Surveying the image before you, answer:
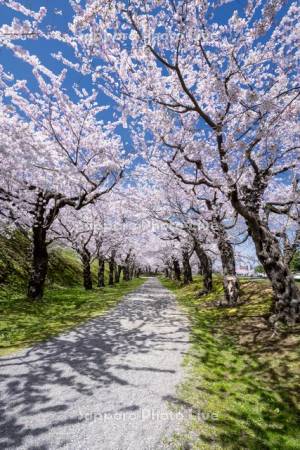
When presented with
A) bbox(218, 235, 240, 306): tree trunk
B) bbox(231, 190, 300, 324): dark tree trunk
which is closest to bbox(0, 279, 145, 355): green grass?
bbox(218, 235, 240, 306): tree trunk

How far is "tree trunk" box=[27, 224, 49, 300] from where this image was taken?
16062 mm

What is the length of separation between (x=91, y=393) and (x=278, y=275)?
8201 mm

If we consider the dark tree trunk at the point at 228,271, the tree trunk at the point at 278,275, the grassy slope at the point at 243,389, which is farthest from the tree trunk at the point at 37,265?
the tree trunk at the point at 278,275

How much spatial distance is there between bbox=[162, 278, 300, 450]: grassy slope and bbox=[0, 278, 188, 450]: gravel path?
44 centimetres

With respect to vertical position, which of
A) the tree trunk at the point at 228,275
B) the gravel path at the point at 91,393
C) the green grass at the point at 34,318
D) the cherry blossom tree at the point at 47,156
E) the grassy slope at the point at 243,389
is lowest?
the grassy slope at the point at 243,389

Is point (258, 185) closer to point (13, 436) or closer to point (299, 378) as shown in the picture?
point (299, 378)

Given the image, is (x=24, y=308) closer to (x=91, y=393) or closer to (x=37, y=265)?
(x=37, y=265)

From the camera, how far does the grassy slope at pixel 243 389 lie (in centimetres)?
425

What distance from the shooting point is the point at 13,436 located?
3715mm

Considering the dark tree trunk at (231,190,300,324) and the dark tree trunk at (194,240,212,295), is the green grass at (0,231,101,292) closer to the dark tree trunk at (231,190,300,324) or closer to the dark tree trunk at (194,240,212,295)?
the dark tree trunk at (194,240,212,295)

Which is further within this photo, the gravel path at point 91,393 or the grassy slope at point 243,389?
the grassy slope at point 243,389

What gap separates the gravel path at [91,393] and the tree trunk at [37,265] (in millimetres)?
8169

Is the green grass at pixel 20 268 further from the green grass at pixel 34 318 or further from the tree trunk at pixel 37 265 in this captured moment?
the tree trunk at pixel 37 265

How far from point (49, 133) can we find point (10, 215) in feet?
26.7
